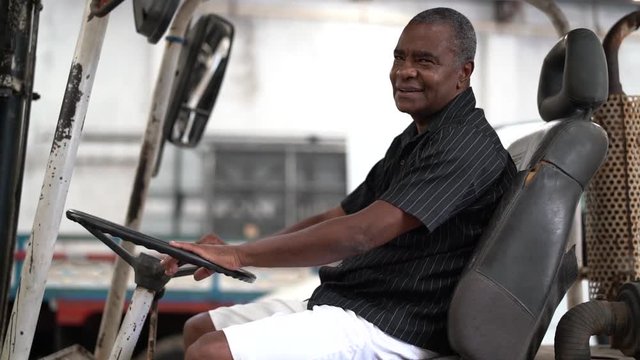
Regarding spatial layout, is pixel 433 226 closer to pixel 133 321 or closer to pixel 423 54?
pixel 423 54

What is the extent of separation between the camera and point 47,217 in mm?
1957

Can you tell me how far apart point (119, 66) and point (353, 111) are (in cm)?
245

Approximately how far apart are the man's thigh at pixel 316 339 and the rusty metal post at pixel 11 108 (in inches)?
32.8

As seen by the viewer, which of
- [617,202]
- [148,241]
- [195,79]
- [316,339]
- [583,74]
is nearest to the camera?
[148,241]

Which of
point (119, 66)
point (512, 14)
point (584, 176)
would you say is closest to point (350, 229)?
point (584, 176)

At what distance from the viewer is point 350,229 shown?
5.65 ft

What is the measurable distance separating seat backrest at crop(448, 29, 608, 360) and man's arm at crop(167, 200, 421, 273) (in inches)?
7.3

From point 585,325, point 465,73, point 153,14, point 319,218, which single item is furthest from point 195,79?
point 585,325

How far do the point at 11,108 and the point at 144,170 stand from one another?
2.39 ft

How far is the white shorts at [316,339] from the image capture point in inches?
67.9

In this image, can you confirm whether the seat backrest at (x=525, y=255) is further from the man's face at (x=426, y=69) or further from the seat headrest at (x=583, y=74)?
the man's face at (x=426, y=69)

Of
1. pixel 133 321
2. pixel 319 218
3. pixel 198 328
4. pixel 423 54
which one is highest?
pixel 423 54

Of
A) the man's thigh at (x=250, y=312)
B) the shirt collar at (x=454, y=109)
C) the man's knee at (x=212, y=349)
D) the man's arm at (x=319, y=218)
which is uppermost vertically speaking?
the shirt collar at (x=454, y=109)

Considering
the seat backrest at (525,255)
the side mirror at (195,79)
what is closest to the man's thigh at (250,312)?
the seat backrest at (525,255)
